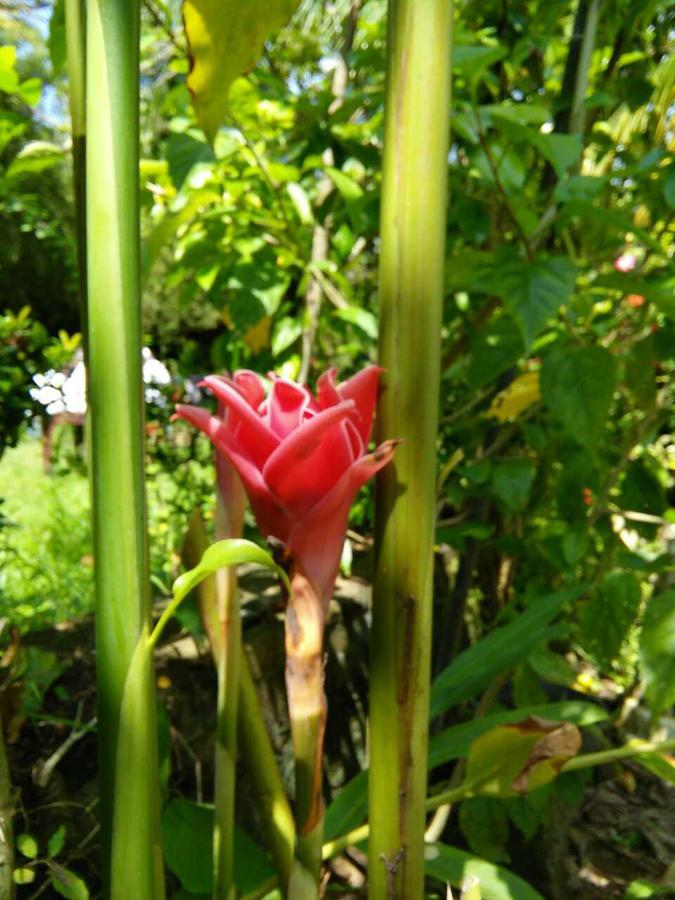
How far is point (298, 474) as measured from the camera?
1.12 ft

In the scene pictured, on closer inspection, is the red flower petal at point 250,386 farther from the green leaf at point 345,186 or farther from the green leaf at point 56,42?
the green leaf at point 345,186

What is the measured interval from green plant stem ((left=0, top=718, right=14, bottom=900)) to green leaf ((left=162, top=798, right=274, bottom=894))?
190 mm

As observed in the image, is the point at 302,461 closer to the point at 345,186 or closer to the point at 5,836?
the point at 5,836

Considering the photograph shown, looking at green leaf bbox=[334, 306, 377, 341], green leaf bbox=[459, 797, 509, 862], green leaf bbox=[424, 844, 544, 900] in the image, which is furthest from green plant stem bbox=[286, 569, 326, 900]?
green leaf bbox=[334, 306, 377, 341]

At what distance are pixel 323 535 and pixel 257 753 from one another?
0.15 m

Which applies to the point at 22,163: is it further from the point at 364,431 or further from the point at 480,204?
the point at 364,431

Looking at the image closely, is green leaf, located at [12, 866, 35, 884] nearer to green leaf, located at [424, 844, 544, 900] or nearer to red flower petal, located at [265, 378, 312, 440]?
green leaf, located at [424, 844, 544, 900]

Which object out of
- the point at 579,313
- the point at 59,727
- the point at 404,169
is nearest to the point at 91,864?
Answer: the point at 59,727

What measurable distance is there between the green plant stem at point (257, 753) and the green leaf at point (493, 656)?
10.5 inches

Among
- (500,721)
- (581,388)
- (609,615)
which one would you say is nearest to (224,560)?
(500,721)

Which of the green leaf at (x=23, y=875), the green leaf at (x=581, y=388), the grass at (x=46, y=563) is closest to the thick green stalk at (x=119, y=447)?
the green leaf at (x=23, y=875)

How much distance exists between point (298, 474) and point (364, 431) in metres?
0.03

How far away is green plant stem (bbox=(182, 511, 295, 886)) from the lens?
0.41 meters

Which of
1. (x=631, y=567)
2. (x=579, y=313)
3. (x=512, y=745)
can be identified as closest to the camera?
(x=512, y=745)
